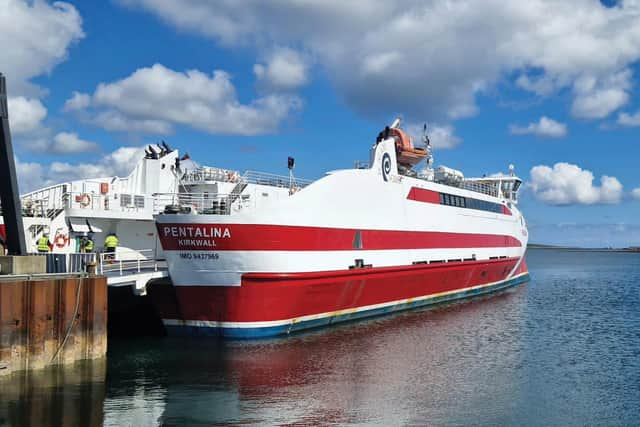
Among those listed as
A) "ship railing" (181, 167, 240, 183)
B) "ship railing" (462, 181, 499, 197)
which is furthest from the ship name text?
"ship railing" (462, 181, 499, 197)

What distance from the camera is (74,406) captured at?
11.5 m

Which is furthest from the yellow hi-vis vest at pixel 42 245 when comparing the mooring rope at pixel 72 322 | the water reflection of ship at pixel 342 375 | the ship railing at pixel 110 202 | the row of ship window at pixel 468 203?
the row of ship window at pixel 468 203

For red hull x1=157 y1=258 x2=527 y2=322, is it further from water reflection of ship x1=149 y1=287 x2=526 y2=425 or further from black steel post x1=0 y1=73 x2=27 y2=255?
black steel post x1=0 y1=73 x2=27 y2=255

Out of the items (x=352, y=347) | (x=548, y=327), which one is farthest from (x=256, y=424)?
(x=548, y=327)

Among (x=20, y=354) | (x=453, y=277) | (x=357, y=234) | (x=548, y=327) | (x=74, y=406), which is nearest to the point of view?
(x=74, y=406)

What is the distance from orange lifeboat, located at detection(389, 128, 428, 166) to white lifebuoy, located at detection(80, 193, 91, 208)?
1291 cm

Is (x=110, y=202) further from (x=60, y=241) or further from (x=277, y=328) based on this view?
(x=277, y=328)

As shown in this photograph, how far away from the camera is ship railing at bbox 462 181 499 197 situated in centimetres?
3278

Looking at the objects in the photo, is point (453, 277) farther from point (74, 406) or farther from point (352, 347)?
point (74, 406)

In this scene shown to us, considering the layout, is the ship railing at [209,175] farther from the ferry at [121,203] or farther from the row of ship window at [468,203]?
the row of ship window at [468,203]

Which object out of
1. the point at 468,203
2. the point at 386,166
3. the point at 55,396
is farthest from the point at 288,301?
the point at 468,203

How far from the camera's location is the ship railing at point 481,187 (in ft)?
108

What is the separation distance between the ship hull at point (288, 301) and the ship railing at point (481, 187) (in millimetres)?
9295

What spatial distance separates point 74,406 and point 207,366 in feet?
12.8
